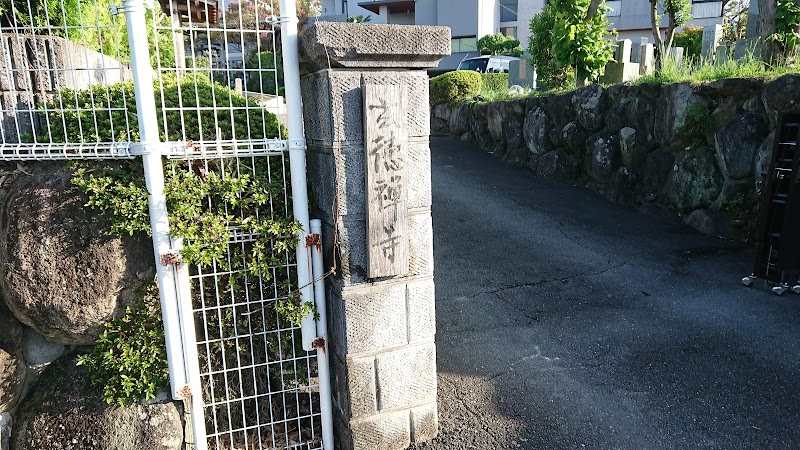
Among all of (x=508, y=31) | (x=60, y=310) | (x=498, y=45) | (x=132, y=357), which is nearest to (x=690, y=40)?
(x=498, y=45)

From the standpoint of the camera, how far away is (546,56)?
34.1ft

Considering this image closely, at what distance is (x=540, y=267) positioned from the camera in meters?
5.53

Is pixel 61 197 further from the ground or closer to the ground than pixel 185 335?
further from the ground

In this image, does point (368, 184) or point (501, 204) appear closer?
point (368, 184)

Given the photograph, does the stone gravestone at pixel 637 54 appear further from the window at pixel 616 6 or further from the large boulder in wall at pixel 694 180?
the window at pixel 616 6

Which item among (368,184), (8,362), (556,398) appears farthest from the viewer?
(556,398)

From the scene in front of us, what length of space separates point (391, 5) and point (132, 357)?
96.4 feet

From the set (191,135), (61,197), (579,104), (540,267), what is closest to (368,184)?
(191,135)

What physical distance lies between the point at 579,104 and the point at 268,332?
6764mm

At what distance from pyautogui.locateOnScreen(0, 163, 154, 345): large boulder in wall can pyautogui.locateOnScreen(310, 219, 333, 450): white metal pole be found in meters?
0.86

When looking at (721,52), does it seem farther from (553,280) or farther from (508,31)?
(508,31)

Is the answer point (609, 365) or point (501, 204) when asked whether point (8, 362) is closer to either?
point (609, 365)

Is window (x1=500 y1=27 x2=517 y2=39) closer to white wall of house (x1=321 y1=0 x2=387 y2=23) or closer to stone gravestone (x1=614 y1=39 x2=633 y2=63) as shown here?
white wall of house (x1=321 y1=0 x2=387 y2=23)

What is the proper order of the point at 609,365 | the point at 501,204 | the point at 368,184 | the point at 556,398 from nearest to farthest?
the point at 368,184
the point at 556,398
the point at 609,365
the point at 501,204
